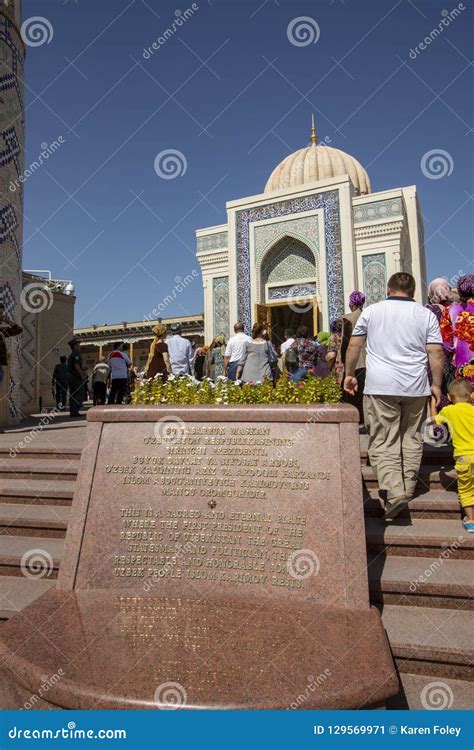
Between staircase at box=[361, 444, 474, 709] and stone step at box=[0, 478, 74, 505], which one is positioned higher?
stone step at box=[0, 478, 74, 505]

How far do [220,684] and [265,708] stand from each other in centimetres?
19

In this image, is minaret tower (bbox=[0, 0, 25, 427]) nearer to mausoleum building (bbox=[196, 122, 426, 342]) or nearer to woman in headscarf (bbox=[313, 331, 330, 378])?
woman in headscarf (bbox=[313, 331, 330, 378])

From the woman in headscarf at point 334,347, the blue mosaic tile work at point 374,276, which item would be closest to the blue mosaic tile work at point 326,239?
the blue mosaic tile work at point 374,276

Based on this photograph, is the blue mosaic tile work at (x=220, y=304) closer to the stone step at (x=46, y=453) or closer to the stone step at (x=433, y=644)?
the stone step at (x=46, y=453)

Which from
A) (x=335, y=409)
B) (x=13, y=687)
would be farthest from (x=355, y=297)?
(x=13, y=687)

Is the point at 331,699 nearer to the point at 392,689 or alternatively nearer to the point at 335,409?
the point at 392,689

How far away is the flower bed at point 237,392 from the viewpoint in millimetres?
3473

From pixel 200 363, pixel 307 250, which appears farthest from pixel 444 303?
pixel 307 250

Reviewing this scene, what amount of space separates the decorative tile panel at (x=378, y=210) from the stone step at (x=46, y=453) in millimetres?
12876

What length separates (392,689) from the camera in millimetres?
1765

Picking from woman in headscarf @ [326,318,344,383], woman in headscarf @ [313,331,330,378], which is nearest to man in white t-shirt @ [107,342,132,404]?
woman in headscarf @ [313,331,330,378]

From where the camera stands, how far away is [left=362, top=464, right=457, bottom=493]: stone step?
357cm

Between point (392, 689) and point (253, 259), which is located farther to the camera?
point (253, 259)

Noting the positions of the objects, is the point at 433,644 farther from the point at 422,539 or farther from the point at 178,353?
the point at 178,353
